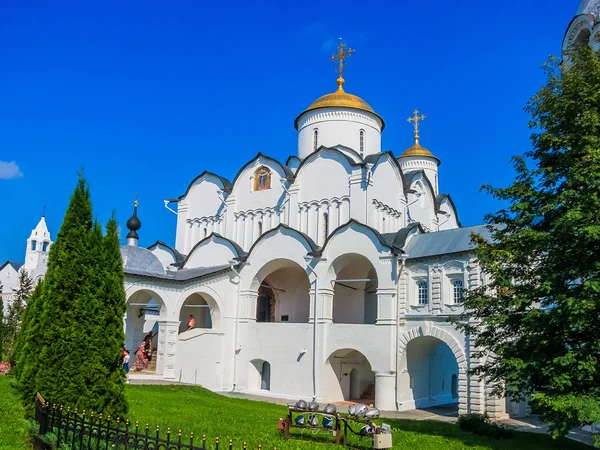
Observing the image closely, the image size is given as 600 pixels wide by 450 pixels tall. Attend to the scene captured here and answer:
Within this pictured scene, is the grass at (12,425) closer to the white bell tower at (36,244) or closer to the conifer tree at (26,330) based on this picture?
the conifer tree at (26,330)

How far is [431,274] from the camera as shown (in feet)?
50.8

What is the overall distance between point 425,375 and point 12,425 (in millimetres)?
12256

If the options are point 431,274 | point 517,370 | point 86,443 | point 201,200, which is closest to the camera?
point 86,443

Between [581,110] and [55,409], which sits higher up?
[581,110]

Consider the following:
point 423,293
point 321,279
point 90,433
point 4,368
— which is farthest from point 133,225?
point 90,433

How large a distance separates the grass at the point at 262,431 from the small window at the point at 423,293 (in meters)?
4.29

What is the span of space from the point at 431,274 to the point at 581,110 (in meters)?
8.26

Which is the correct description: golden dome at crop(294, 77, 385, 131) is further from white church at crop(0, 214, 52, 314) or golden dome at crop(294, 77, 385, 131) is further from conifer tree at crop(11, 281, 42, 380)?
white church at crop(0, 214, 52, 314)

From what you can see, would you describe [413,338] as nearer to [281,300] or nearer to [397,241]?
[397,241]

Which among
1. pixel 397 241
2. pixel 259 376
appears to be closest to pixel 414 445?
pixel 397 241

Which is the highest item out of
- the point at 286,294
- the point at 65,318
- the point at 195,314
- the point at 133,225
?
the point at 133,225

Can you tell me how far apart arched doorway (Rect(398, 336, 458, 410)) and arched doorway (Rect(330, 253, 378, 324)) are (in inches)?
119

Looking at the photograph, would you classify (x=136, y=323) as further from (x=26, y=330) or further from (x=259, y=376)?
(x=26, y=330)

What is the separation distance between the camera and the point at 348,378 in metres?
18.2
